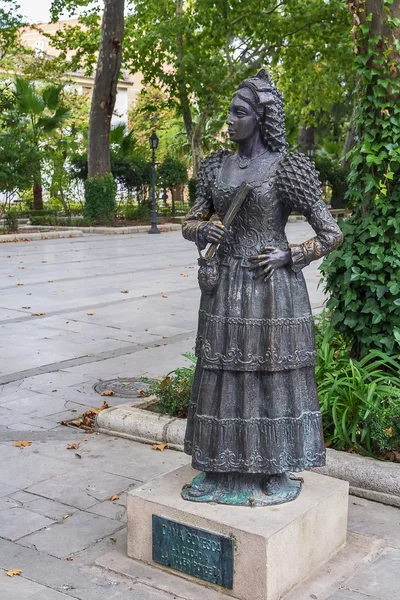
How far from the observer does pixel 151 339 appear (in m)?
9.69

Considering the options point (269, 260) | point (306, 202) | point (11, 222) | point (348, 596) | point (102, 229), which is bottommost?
point (348, 596)

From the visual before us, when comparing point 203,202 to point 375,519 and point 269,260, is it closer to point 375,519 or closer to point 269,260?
point 269,260

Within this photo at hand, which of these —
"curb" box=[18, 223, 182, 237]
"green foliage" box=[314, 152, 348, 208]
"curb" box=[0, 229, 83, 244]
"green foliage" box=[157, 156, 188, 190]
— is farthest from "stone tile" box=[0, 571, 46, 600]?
"green foliage" box=[314, 152, 348, 208]

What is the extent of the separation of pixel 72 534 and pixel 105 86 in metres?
23.9

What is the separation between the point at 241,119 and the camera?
3959 millimetres

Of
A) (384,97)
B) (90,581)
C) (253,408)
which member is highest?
(384,97)

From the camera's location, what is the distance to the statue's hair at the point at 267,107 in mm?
3922

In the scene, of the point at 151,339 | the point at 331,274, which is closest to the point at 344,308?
the point at 331,274

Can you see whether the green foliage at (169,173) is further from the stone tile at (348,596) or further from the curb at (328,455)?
the stone tile at (348,596)

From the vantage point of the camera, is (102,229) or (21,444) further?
(102,229)

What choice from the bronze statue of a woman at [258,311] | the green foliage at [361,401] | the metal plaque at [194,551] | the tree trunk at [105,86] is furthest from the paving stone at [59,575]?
the tree trunk at [105,86]

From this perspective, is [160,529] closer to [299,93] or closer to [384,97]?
[384,97]

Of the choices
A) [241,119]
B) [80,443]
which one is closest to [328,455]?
[80,443]

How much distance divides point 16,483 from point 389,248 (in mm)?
3368
